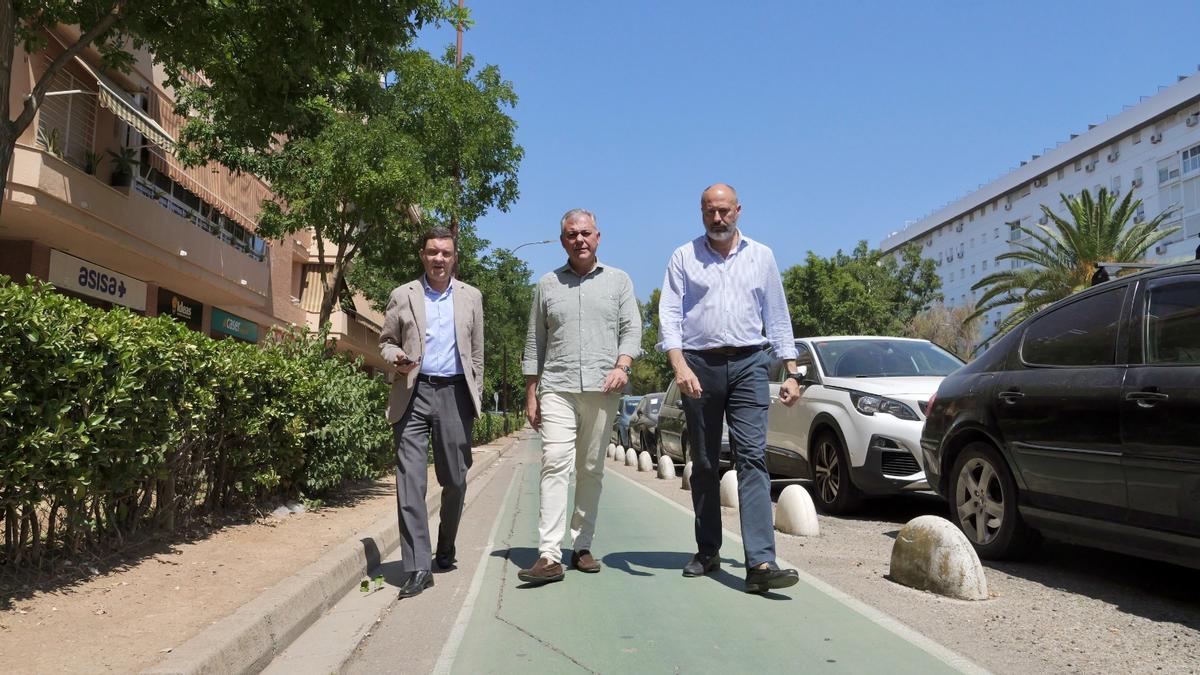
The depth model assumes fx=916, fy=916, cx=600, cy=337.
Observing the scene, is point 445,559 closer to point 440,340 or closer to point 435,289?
point 440,340

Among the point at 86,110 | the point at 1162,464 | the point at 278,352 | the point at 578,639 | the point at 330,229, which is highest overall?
the point at 86,110

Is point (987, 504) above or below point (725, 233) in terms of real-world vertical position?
below

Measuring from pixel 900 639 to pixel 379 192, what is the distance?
11.6 metres

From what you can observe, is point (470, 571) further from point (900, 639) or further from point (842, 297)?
point (842, 297)

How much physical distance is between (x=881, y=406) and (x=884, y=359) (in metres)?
1.20

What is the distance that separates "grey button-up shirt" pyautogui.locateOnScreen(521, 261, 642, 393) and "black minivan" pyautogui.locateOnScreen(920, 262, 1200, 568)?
91.5 inches

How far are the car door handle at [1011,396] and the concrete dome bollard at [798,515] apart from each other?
1.99 m

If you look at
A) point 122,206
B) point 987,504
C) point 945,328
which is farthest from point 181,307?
point 945,328

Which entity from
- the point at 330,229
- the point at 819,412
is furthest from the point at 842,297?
the point at 819,412

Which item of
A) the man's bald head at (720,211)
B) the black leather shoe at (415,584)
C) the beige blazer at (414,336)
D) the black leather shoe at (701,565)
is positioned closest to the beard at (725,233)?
the man's bald head at (720,211)

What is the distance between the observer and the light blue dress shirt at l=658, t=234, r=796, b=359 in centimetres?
500

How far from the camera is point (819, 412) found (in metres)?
8.62

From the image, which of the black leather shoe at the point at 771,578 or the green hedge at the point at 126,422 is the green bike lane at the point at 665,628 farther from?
the green hedge at the point at 126,422

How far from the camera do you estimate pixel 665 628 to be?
4.25 metres
